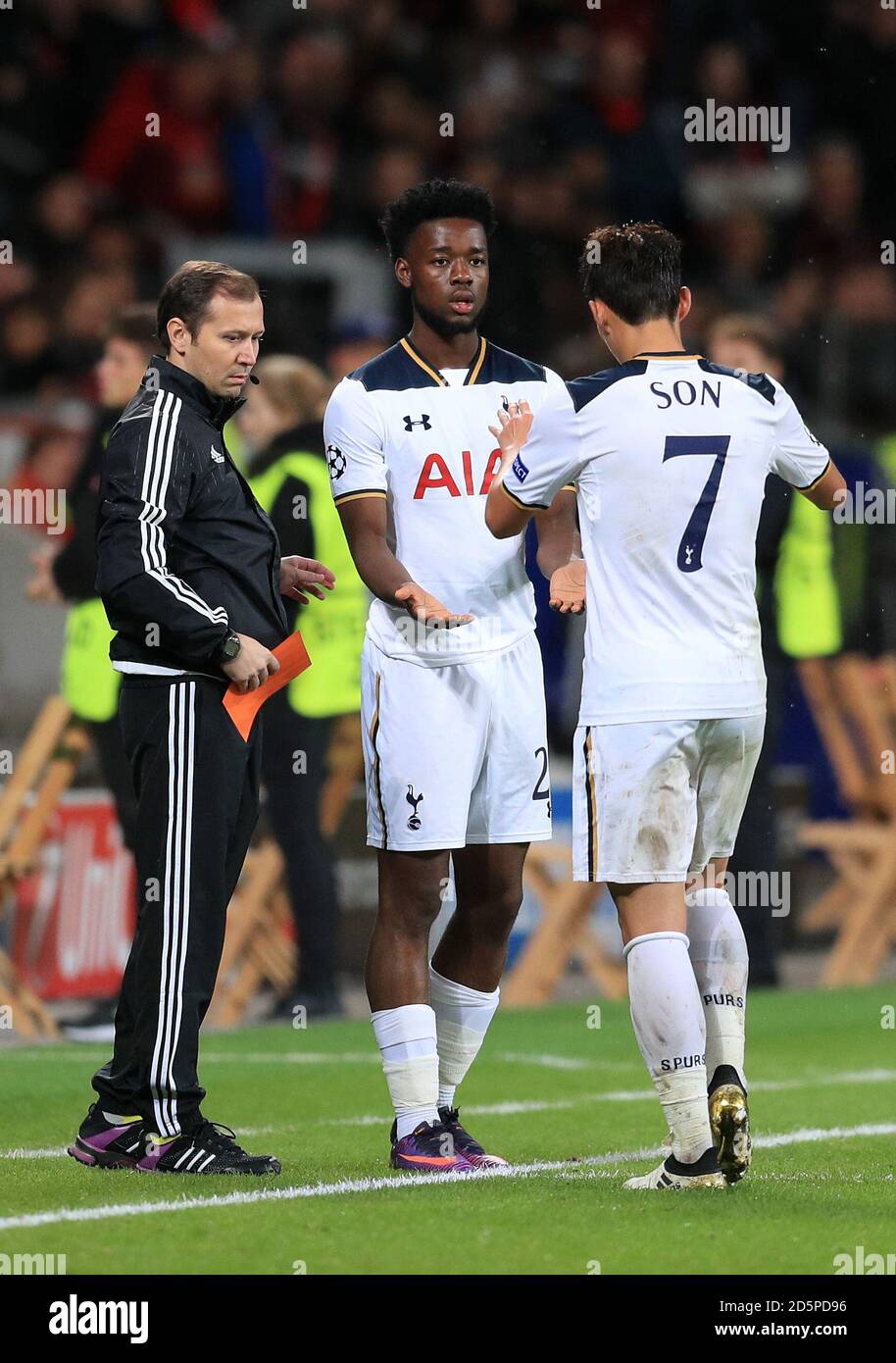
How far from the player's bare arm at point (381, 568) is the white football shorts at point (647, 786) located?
418mm

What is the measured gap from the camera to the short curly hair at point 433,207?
520 centimetres

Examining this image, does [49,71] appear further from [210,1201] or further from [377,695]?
[210,1201]

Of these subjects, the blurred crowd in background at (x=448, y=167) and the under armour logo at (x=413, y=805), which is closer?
the under armour logo at (x=413, y=805)

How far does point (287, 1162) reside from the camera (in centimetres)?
516

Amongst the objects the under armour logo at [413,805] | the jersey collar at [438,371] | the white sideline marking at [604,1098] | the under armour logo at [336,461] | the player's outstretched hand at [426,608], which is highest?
the jersey collar at [438,371]

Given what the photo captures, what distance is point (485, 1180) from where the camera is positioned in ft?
15.9

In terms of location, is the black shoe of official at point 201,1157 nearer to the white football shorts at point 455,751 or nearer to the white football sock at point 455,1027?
the white football sock at point 455,1027

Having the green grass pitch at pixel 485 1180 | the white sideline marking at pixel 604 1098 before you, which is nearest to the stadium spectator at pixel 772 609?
the green grass pitch at pixel 485 1180

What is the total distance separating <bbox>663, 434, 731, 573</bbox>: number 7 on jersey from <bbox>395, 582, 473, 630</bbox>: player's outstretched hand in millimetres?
497

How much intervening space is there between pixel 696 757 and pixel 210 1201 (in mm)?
1348

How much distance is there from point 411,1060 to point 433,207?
1965mm

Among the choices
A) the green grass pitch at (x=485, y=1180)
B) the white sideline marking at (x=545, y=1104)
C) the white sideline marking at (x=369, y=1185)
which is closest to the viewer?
the green grass pitch at (x=485, y=1180)

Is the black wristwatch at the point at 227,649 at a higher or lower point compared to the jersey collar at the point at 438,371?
lower

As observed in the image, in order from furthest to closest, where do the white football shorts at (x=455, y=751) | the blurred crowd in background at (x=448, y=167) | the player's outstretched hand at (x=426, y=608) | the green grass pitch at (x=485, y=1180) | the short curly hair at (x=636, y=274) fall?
the blurred crowd in background at (x=448, y=167) → the white football shorts at (x=455, y=751) → the player's outstretched hand at (x=426, y=608) → the short curly hair at (x=636, y=274) → the green grass pitch at (x=485, y=1180)
